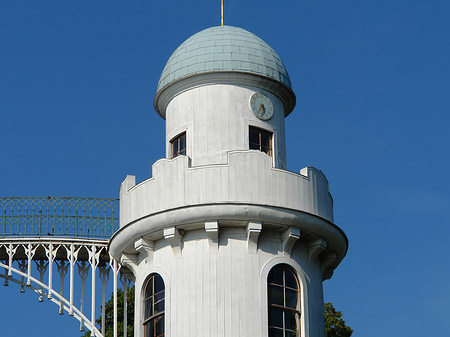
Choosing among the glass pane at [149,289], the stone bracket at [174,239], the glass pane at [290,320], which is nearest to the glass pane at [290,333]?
the glass pane at [290,320]

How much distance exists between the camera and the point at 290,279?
105 ft

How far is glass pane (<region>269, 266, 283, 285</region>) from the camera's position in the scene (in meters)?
31.7

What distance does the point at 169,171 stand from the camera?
32125 mm

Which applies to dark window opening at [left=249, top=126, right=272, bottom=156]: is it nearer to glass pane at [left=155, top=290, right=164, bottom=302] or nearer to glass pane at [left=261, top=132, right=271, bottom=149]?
glass pane at [left=261, top=132, right=271, bottom=149]

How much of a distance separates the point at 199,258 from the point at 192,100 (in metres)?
5.43

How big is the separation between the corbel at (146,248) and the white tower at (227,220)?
36 mm

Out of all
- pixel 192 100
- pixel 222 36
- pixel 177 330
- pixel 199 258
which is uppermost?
pixel 222 36

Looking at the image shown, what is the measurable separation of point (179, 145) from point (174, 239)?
3.73 meters

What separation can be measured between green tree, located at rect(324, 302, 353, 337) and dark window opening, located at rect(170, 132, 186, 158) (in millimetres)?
13931

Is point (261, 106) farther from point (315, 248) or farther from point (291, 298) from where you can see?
point (291, 298)

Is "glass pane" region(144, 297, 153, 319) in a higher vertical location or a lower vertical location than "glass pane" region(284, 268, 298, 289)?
lower

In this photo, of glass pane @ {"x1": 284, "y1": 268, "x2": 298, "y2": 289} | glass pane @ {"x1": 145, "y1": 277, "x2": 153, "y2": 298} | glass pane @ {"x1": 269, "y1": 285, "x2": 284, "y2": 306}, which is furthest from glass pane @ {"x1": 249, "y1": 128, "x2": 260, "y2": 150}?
glass pane @ {"x1": 145, "y1": 277, "x2": 153, "y2": 298}

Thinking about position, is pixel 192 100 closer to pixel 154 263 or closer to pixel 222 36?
pixel 222 36

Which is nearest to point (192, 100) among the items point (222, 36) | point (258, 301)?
point (222, 36)
